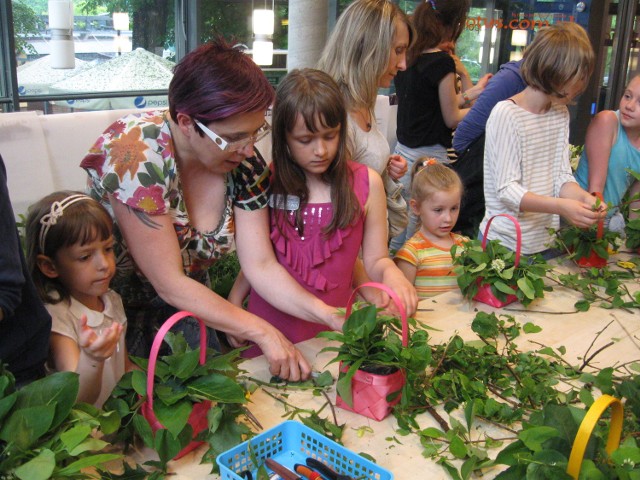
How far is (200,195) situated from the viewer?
6.63 ft

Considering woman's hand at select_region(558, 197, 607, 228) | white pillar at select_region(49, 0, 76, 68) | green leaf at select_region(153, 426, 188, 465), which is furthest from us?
white pillar at select_region(49, 0, 76, 68)

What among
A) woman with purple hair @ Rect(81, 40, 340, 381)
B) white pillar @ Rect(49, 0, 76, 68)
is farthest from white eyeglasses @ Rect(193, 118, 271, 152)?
white pillar @ Rect(49, 0, 76, 68)

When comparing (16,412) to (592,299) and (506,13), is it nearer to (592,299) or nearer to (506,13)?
(592,299)

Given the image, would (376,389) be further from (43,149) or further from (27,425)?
(43,149)

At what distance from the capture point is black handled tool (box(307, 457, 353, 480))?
4.32 feet

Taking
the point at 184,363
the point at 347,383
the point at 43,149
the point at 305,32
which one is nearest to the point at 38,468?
the point at 184,363

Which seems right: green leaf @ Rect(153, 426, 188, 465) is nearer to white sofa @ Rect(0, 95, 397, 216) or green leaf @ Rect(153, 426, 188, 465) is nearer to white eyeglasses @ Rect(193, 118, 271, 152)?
white eyeglasses @ Rect(193, 118, 271, 152)

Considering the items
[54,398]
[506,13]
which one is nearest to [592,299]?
[54,398]

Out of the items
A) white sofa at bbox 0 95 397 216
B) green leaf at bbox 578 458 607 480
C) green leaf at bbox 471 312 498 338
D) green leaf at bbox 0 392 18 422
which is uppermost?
white sofa at bbox 0 95 397 216

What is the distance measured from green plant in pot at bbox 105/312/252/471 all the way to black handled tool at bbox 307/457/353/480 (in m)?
0.15

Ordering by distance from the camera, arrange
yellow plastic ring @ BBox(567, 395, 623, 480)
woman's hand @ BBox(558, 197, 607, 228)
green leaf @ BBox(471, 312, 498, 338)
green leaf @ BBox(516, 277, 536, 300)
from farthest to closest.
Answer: woman's hand @ BBox(558, 197, 607, 228) → green leaf @ BBox(516, 277, 536, 300) → green leaf @ BBox(471, 312, 498, 338) → yellow plastic ring @ BBox(567, 395, 623, 480)

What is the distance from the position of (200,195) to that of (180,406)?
782mm

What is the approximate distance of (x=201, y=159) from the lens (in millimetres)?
1879

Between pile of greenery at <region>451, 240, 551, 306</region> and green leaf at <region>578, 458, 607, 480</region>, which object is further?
pile of greenery at <region>451, 240, 551, 306</region>
